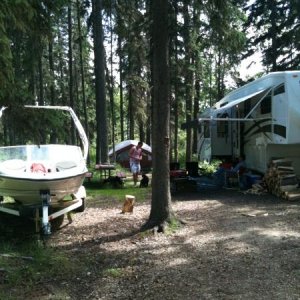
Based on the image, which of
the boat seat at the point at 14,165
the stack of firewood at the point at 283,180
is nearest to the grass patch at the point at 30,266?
the boat seat at the point at 14,165

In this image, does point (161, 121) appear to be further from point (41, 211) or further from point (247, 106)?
point (247, 106)

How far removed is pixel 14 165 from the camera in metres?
9.47

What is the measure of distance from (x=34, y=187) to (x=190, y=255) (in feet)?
9.86

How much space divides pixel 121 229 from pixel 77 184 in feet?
4.13

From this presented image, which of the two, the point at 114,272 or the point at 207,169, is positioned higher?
the point at 207,169

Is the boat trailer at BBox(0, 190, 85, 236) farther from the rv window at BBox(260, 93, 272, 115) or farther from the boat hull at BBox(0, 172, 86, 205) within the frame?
the rv window at BBox(260, 93, 272, 115)

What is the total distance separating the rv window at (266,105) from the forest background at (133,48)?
1587 mm

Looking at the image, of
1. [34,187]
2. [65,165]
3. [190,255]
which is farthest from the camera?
[65,165]

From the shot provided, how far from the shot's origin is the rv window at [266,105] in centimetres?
1334

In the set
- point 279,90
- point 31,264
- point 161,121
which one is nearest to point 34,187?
point 31,264

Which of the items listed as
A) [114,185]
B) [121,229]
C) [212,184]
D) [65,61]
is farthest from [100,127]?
[65,61]

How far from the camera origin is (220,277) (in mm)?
5727

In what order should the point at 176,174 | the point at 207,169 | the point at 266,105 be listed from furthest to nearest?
1. the point at 207,169
2. the point at 176,174
3. the point at 266,105

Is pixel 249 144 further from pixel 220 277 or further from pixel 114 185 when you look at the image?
pixel 220 277
